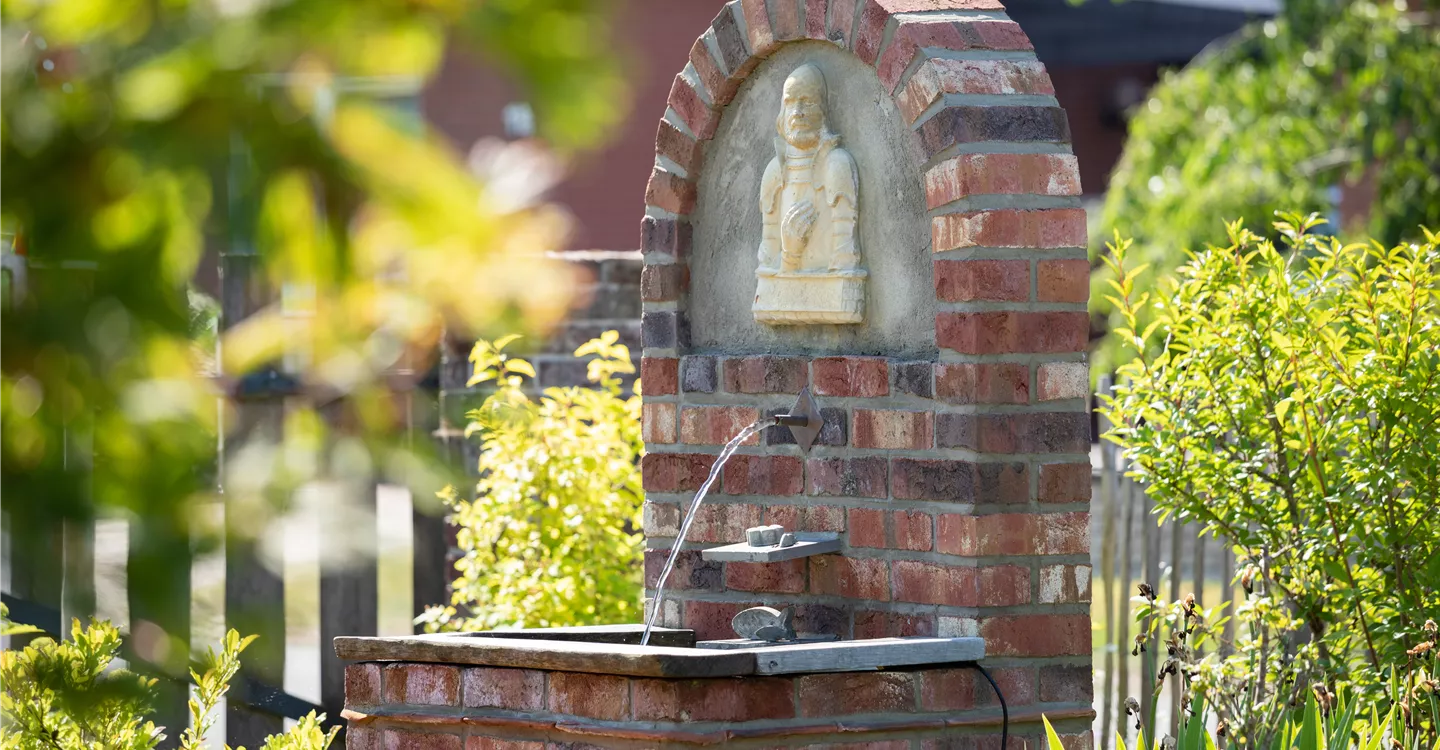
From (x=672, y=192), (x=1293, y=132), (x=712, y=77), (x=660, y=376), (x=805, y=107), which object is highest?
(x=1293, y=132)

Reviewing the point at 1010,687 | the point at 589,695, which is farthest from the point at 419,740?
the point at 1010,687

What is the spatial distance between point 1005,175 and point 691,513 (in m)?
0.91

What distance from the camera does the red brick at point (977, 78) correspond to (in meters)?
3.15

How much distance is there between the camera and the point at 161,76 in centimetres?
71

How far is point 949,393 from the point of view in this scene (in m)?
3.12

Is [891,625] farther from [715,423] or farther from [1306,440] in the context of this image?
[1306,440]

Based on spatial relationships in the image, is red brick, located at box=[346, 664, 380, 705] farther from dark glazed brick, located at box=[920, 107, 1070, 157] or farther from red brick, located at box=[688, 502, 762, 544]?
dark glazed brick, located at box=[920, 107, 1070, 157]

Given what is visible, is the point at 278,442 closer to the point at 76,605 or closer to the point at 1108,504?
the point at 76,605

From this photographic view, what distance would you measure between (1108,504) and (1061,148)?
2.74m

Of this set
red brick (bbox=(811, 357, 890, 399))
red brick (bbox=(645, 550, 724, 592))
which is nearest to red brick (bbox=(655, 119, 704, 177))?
red brick (bbox=(811, 357, 890, 399))

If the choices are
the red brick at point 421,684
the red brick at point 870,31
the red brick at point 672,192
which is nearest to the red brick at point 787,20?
the red brick at point 870,31

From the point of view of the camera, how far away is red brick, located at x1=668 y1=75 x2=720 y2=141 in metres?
3.62

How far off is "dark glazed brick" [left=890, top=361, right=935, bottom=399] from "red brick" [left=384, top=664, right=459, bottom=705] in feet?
3.11

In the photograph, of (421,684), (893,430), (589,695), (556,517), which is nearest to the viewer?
(589,695)
